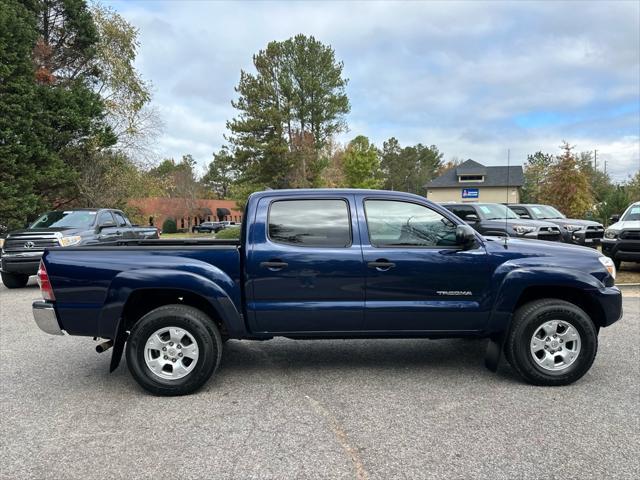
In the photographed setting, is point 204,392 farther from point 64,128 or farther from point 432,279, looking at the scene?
point 64,128

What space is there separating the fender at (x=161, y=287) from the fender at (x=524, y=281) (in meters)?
2.43

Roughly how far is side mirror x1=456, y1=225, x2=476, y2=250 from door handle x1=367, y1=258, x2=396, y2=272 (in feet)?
2.09

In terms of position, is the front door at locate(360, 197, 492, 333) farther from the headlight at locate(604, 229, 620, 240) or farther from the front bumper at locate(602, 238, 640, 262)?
the headlight at locate(604, 229, 620, 240)

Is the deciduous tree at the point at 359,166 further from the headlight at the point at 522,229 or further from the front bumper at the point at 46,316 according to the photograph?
the front bumper at the point at 46,316

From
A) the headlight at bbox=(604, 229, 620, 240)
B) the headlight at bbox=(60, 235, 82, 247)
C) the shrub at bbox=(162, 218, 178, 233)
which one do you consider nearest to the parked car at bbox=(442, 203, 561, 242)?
the headlight at bbox=(604, 229, 620, 240)

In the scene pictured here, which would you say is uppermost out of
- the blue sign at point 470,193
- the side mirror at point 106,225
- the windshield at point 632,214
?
the blue sign at point 470,193

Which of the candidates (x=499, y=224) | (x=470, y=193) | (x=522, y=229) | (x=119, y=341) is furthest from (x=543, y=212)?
(x=470, y=193)

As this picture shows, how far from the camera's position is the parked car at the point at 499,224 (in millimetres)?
12492

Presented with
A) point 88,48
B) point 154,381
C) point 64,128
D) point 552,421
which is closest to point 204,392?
point 154,381

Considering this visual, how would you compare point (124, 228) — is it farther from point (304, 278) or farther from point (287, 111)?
point (287, 111)

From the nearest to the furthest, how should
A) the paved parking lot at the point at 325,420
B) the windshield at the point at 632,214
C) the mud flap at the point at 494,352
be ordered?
the paved parking lot at the point at 325,420
the mud flap at the point at 494,352
the windshield at the point at 632,214

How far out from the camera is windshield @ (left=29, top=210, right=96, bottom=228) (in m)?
11.5

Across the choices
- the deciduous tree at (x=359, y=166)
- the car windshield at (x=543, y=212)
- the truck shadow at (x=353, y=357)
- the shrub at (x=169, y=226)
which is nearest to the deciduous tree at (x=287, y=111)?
the deciduous tree at (x=359, y=166)

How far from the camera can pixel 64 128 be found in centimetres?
2191
